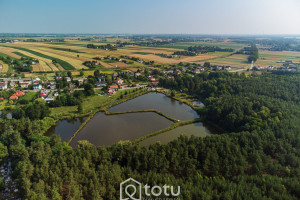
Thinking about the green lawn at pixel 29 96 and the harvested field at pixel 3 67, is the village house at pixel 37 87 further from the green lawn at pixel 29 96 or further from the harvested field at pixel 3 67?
the harvested field at pixel 3 67

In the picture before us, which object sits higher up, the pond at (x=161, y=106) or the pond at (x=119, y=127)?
the pond at (x=161, y=106)

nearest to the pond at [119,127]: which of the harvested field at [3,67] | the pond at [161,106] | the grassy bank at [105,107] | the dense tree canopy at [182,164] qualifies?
the grassy bank at [105,107]

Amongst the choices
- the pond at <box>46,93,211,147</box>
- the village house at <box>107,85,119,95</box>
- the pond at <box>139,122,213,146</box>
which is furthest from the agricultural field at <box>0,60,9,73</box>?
the pond at <box>139,122,213,146</box>

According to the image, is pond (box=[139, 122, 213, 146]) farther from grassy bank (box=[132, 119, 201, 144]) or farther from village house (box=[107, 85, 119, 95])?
village house (box=[107, 85, 119, 95])

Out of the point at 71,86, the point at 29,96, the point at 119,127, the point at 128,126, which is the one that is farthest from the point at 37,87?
the point at 128,126

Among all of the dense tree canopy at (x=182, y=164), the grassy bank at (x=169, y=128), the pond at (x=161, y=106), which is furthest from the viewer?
the pond at (x=161, y=106)
